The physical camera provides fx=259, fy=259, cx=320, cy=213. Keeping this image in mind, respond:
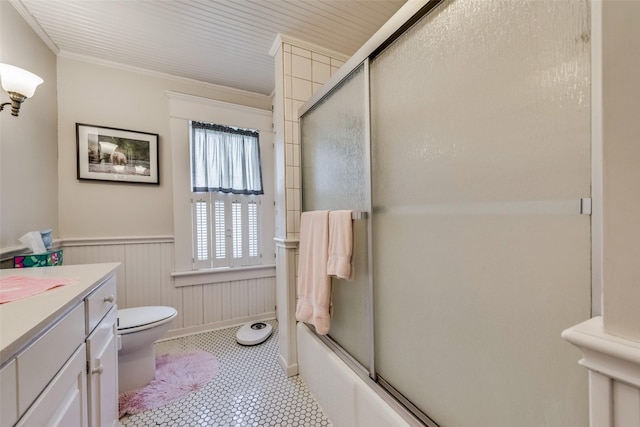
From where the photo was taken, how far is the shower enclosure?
0.56m

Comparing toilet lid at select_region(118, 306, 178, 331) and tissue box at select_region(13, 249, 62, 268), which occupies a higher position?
tissue box at select_region(13, 249, 62, 268)

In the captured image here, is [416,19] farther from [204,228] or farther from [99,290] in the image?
[204,228]

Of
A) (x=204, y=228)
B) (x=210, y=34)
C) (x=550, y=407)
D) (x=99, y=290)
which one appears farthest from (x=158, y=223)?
(x=550, y=407)

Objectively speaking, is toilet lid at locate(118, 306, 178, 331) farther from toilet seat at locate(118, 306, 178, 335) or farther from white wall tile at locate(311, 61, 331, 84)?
white wall tile at locate(311, 61, 331, 84)

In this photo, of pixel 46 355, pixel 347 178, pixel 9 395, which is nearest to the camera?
pixel 9 395

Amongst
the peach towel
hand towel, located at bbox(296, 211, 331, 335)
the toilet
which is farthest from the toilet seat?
hand towel, located at bbox(296, 211, 331, 335)

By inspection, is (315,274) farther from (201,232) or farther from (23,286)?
(201,232)

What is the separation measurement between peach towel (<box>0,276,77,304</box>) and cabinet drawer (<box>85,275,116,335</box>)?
3.7 inches

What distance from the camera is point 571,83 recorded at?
548 millimetres

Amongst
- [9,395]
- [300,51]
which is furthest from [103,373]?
[300,51]

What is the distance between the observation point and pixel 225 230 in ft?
7.93

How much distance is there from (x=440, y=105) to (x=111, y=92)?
8.07ft

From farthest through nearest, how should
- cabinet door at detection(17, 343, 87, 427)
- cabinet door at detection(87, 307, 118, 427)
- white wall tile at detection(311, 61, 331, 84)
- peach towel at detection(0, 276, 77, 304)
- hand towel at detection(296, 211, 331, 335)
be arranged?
white wall tile at detection(311, 61, 331, 84)
hand towel at detection(296, 211, 331, 335)
cabinet door at detection(87, 307, 118, 427)
peach towel at detection(0, 276, 77, 304)
cabinet door at detection(17, 343, 87, 427)

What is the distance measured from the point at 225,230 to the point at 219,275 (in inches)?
16.2
